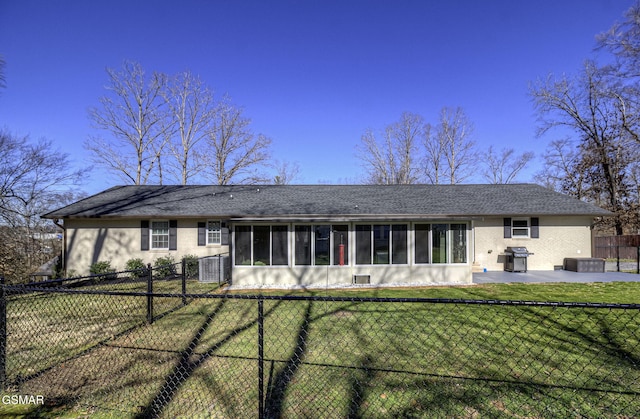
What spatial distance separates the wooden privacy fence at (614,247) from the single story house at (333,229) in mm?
6705

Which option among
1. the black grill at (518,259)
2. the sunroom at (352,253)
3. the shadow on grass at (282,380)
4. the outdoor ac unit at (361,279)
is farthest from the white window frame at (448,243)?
the shadow on grass at (282,380)

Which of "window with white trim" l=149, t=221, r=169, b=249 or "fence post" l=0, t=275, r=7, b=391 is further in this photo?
"window with white trim" l=149, t=221, r=169, b=249

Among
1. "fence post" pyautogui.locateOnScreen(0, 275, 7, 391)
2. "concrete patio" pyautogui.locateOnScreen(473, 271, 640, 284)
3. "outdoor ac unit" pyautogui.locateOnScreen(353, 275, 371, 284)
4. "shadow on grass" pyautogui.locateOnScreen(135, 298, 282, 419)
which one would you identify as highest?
"fence post" pyautogui.locateOnScreen(0, 275, 7, 391)

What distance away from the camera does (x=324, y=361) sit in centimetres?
431

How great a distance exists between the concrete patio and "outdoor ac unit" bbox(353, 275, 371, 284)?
3975 mm

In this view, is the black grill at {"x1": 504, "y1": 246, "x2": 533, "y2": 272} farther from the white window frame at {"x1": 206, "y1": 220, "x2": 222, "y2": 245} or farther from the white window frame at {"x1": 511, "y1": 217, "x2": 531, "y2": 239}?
the white window frame at {"x1": 206, "y1": 220, "x2": 222, "y2": 245}

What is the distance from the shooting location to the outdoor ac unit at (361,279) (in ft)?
35.4

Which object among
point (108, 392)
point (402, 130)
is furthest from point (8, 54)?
point (402, 130)

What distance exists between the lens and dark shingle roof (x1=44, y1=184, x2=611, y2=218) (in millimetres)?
13023

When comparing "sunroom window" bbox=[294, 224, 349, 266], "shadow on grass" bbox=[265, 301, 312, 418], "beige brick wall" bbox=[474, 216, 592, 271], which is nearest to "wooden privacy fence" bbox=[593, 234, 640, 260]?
"beige brick wall" bbox=[474, 216, 592, 271]

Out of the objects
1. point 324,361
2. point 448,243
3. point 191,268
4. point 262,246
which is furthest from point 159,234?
point 448,243

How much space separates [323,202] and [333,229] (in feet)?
11.7

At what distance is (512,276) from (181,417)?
1306cm

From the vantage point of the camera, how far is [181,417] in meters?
2.98
